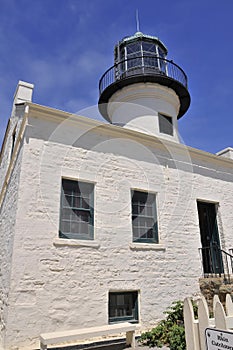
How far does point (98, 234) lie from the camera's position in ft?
22.3

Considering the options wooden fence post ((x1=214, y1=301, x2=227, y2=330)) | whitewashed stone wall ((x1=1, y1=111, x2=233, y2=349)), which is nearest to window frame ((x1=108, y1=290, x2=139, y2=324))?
whitewashed stone wall ((x1=1, y1=111, x2=233, y2=349))

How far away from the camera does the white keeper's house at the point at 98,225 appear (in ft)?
18.9

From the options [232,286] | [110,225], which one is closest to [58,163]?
[110,225]

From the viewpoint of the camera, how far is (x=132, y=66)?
12836 mm

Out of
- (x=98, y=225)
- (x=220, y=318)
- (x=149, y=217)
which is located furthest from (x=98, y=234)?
(x=220, y=318)

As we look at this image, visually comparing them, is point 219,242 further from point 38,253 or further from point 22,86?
point 22,86

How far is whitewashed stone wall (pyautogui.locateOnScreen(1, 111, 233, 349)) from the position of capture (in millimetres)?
5699

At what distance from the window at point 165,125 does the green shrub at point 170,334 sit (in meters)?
7.03

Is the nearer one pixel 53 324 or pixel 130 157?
pixel 53 324

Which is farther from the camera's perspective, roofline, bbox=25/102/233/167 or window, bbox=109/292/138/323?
roofline, bbox=25/102/233/167

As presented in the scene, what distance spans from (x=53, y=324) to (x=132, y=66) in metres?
11.0

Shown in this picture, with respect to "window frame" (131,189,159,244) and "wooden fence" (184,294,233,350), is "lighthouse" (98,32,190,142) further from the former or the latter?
"wooden fence" (184,294,233,350)

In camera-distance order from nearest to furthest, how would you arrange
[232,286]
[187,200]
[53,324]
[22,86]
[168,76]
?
1. [53,324]
2. [232,286]
3. [22,86]
4. [187,200]
5. [168,76]

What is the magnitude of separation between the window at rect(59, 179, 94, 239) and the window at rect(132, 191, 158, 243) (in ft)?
4.42
